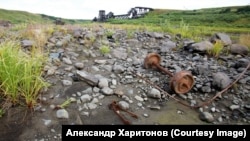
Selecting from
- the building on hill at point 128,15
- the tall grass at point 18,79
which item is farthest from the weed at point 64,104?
the building on hill at point 128,15

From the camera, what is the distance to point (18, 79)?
11.5 feet

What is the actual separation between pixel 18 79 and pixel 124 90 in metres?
1.64

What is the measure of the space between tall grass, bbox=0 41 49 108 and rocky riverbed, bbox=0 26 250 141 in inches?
7.0

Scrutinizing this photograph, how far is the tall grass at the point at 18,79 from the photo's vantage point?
350 cm

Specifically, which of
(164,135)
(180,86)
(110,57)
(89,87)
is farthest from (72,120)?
(110,57)

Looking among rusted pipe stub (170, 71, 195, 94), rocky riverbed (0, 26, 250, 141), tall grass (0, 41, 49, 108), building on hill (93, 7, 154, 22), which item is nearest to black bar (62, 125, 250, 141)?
rocky riverbed (0, 26, 250, 141)

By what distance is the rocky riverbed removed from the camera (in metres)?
3.43

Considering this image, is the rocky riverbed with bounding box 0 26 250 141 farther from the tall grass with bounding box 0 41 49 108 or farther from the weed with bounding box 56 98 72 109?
the tall grass with bounding box 0 41 49 108

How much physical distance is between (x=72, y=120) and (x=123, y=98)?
0.92 metres

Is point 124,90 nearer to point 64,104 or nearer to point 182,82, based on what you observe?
point 182,82

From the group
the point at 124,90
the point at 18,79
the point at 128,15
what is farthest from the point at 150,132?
the point at 128,15

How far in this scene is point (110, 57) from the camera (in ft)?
18.1

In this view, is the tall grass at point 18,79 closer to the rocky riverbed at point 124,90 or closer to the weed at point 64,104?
the rocky riverbed at point 124,90

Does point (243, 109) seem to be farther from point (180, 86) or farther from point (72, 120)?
point (72, 120)
